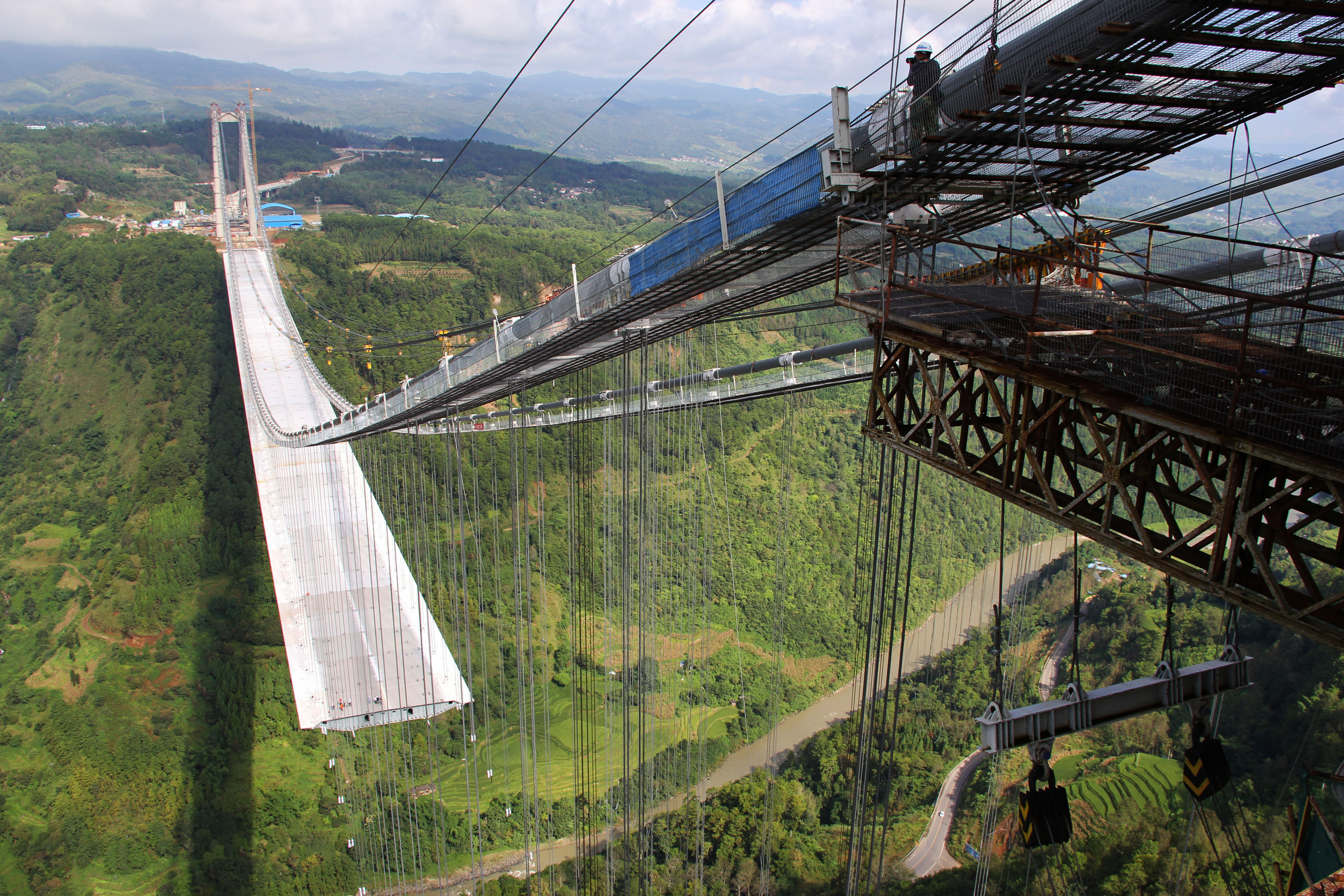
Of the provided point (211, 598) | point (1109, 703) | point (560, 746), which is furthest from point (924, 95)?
point (211, 598)

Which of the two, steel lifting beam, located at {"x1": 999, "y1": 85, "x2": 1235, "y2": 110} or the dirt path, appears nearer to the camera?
steel lifting beam, located at {"x1": 999, "y1": 85, "x2": 1235, "y2": 110}

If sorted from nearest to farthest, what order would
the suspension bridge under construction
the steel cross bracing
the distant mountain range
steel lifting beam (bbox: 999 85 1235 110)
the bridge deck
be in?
the suspension bridge under construction
the steel cross bracing
steel lifting beam (bbox: 999 85 1235 110)
the bridge deck
the distant mountain range

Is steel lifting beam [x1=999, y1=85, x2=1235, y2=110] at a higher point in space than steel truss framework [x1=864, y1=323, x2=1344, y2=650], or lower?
higher

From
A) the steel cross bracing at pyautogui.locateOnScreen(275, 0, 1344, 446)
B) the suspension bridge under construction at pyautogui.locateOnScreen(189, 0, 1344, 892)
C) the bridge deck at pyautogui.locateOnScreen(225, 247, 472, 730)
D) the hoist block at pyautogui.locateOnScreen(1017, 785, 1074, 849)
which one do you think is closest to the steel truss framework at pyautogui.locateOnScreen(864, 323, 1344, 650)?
the suspension bridge under construction at pyautogui.locateOnScreen(189, 0, 1344, 892)

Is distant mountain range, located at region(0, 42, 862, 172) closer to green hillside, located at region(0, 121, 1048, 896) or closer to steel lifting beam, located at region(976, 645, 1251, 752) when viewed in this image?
green hillside, located at region(0, 121, 1048, 896)

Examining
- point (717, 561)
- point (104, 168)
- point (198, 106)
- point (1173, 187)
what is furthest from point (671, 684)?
point (198, 106)

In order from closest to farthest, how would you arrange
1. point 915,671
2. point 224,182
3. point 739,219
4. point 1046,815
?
1. point 1046,815
2. point 739,219
3. point 915,671
4. point 224,182

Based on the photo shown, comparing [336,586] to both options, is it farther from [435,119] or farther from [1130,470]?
[435,119]
